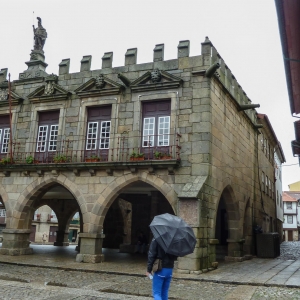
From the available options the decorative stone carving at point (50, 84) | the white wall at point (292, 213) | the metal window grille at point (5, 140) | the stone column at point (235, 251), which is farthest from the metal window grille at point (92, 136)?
the white wall at point (292, 213)

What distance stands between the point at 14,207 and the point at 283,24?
10.9 metres

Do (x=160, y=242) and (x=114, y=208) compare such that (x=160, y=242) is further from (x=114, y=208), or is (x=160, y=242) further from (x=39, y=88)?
(x=114, y=208)

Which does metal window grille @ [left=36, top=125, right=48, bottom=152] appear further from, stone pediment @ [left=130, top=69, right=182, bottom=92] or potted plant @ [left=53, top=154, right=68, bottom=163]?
stone pediment @ [left=130, top=69, right=182, bottom=92]

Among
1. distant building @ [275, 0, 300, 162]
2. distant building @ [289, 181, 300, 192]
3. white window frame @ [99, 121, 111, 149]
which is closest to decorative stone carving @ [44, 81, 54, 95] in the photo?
white window frame @ [99, 121, 111, 149]

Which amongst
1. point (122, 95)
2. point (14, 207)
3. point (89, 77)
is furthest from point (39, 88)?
point (14, 207)

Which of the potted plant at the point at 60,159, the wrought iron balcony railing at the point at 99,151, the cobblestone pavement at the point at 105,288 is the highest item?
the wrought iron balcony railing at the point at 99,151

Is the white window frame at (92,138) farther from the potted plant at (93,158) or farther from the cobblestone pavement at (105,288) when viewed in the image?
the cobblestone pavement at (105,288)

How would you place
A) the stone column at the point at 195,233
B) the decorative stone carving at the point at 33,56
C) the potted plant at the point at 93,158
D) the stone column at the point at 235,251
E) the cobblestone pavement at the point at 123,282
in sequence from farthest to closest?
the decorative stone carving at the point at 33,56
the stone column at the point at 235,251
the potted plant at the point at 93,158
the stone column at the point at 195,233
the cobblestone pavement at the point at 123,282

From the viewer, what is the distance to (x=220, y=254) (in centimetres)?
1582

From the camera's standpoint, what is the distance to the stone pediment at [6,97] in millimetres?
14266

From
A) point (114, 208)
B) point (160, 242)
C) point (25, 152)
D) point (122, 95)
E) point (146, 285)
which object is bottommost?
point (146, 285)

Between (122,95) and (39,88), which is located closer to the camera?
(122,95)

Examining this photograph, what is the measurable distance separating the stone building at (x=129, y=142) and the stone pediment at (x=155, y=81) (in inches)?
1.2

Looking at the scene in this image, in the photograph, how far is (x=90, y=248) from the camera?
38.8 feet
